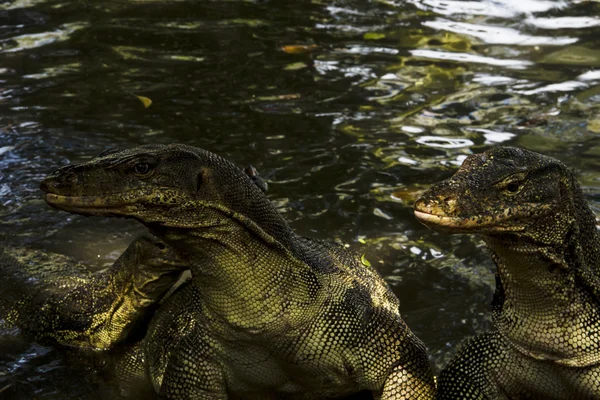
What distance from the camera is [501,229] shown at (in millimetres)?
4348

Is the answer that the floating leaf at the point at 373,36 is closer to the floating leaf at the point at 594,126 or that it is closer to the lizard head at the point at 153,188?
the floating leaf at the point at 594,126

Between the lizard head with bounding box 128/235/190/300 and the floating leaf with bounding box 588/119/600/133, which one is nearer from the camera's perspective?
the lizard head with bounding box 128/235/190/300

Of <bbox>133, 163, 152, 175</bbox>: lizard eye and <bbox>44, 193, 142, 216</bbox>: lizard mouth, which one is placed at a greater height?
<bbox>133, 163, 152, 175</bbox>: lizard eye

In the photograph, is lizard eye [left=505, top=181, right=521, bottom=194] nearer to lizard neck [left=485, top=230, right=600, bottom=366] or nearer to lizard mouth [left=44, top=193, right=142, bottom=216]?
lizard neck [left=485, top=230, right=600, bottom=366]

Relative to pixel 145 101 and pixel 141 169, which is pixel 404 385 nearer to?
pixel 141 169

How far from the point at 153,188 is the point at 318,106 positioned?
259 inches

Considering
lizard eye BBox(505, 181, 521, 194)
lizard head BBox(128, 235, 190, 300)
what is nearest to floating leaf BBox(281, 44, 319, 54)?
lizard head BBox(128, 235, 190, 300)

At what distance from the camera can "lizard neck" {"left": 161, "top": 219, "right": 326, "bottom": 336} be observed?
4.73 metres

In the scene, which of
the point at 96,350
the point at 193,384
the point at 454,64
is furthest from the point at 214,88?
the point at 193,384

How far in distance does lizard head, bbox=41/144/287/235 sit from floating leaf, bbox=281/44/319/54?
842 centimetres

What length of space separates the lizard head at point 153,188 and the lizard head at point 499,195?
108 cm

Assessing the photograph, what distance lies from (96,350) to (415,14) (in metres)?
9.57

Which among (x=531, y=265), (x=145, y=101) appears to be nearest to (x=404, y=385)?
(x=531, y=265)

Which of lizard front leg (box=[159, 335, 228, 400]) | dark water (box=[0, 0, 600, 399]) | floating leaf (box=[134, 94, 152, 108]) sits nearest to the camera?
lizard front leg (box=[159, 335, 228, 400])
